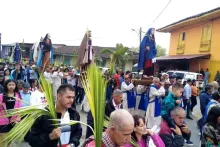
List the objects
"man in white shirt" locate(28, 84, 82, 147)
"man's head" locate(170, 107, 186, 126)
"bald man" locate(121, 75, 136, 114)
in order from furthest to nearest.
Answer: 1. "bald man" locate(121, 75, 136, 114)
2. "man's head" locate(170, 107, 186, 126)
3. "man in white shirt" locate(28, 84, 82, 147)

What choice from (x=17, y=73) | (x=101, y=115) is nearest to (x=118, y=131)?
(x=101, y=115)

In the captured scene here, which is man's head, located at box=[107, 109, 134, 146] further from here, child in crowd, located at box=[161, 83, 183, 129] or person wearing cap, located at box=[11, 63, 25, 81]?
person wearing cap, located at box=[11, 63, 25, 81]

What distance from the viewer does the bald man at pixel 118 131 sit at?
2195 millimetres

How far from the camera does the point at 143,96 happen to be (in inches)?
277

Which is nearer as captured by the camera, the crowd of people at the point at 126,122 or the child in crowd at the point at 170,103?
the crowd of people at the point at 126,122

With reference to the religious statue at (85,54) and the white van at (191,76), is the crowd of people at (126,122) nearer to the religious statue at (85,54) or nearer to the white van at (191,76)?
the religious statue at (85,54)

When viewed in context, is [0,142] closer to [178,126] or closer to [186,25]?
[178,126]

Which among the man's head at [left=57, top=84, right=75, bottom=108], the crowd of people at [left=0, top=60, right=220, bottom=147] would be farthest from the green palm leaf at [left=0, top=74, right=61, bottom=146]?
the man's head at [left=57, top=84, right=75, bottom=108]

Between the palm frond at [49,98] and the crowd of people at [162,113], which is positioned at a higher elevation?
the palm frond at [49,98]

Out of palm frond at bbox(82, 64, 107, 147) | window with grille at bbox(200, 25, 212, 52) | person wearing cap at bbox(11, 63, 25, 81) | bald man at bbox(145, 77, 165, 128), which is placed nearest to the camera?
palm frond at bbox(82, 64, 107, 147)

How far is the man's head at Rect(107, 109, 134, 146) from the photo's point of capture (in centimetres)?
219

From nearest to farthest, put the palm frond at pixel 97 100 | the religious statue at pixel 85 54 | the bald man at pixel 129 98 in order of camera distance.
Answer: the palm frond at pixel 97 100, the bald man at pixel 129 98, the religious statue at pixel 85 54

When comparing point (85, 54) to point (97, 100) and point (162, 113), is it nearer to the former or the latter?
point (162, 113)

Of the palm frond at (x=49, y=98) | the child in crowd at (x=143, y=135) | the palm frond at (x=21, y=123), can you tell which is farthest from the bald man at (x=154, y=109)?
the palm frond at (x=21, y=123)
